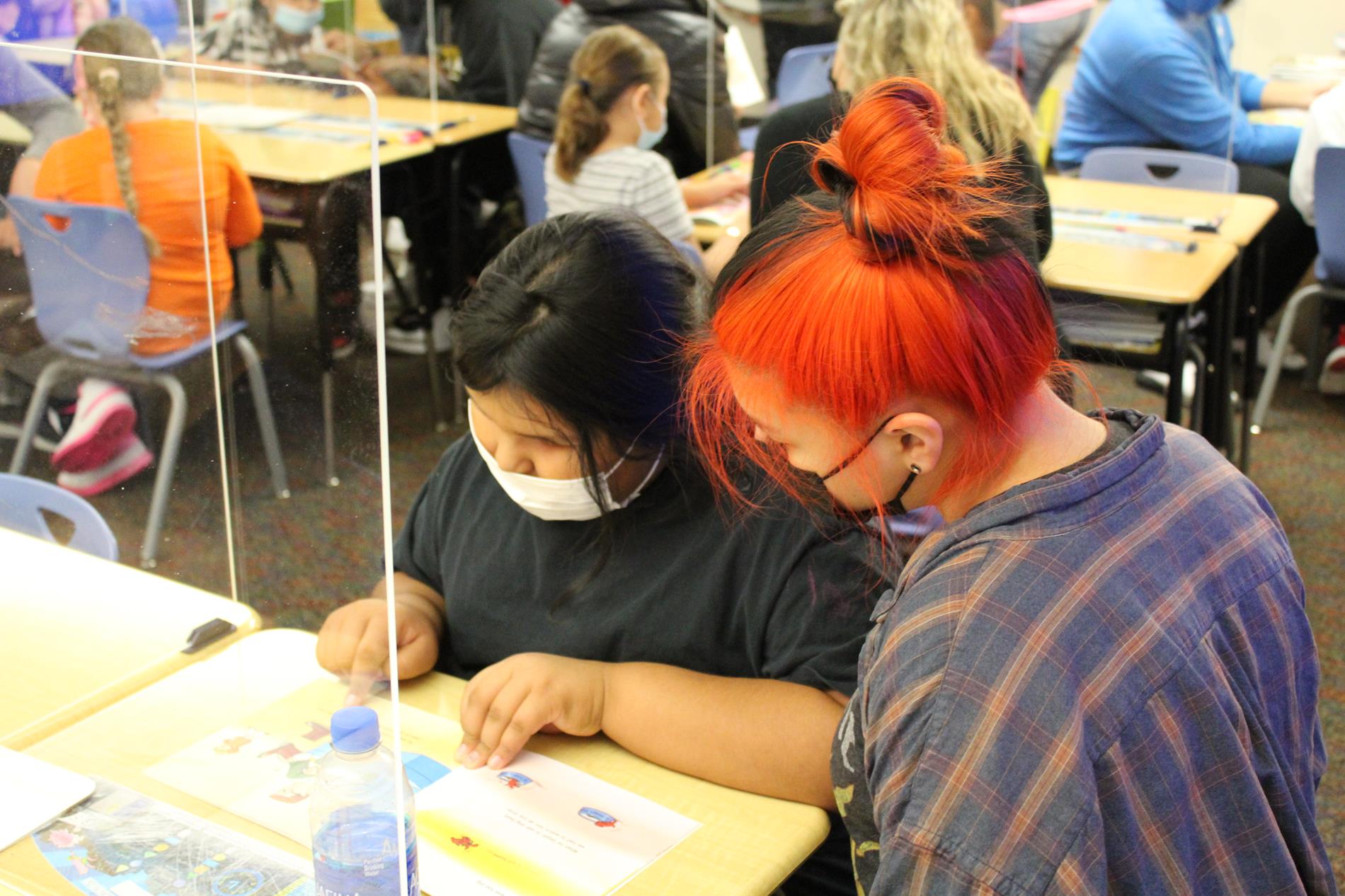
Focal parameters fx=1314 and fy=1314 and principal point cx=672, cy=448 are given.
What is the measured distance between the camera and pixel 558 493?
123cm

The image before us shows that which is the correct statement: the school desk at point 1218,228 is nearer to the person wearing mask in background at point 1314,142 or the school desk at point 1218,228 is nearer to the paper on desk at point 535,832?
the person wearing mask in background at point 1314,142

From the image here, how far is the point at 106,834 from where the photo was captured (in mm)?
1016

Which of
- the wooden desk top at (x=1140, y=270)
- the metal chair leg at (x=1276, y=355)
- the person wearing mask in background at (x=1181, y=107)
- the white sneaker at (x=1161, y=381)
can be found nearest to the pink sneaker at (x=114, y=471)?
the wooden desk top at (x=1140, y=270)

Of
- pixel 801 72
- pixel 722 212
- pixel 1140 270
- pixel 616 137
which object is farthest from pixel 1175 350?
pixel 801 72

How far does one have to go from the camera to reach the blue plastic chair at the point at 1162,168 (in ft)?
11.1

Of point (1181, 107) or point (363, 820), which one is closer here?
point (363, 820)

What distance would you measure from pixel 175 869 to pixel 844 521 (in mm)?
609

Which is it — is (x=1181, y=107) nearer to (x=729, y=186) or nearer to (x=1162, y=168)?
(x=1162, y=168)

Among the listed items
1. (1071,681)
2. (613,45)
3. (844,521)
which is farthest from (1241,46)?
(1071,681)

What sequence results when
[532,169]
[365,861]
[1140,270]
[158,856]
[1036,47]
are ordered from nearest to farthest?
[365,861], [158,856], [1140,270], [532,169], [1036,47]

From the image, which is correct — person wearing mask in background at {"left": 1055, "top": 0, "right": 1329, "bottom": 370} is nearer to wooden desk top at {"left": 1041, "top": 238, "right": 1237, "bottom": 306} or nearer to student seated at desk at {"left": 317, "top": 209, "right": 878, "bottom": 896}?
wooden desk top at {"left": 1041, "top": 238, "right": 1237, "bottom": 306}

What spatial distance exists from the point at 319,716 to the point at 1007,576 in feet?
2.00

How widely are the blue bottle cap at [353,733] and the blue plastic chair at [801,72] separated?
3416mm

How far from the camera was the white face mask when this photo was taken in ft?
4.02
